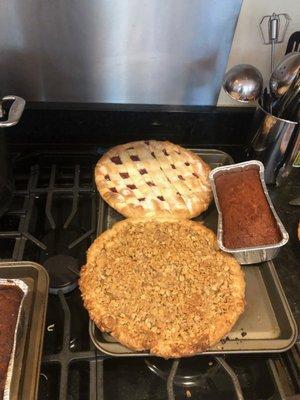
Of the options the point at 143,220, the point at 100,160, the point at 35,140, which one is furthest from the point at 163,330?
the point at 35,140

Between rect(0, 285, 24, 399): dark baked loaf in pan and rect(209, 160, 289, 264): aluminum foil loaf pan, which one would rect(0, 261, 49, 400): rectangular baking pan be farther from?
rect(209, 160, 289, 264): aluminum foil loaf pan

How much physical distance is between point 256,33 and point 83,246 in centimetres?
64

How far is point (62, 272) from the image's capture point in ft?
2.58

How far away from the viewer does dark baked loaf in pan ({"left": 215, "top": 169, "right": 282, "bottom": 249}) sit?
2.56 ft

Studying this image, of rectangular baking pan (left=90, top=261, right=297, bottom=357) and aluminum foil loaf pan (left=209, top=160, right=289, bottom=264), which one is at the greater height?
aluminum foil loaf pan (left=209, top=160, right=289, bottom=264)

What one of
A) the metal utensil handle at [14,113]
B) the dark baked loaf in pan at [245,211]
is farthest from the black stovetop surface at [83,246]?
the metal utensil handle at [14,113]

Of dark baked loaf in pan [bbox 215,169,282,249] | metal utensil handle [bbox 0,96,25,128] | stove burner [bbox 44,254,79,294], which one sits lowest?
stove burner [bbox 44,254,79,294]

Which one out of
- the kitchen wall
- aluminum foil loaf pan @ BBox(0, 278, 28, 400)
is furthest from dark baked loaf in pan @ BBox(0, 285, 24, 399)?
the kitchen wall

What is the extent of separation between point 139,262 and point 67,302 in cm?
17

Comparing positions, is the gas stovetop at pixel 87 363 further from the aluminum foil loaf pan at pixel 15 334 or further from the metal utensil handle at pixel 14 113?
the metal utensil handle at pixel 14 113

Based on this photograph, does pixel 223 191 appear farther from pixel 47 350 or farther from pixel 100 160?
pixel 47 350

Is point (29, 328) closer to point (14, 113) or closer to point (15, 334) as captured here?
point (15, 334)

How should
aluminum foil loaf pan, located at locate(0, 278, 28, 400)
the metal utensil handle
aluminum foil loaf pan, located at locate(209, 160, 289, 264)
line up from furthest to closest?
aluminum foil loaf pan, located at locate(209, 160, 289, 264) → the metal utensil handle → aluminum foil loaf pan, located at locate(0, 278, 28, 400)

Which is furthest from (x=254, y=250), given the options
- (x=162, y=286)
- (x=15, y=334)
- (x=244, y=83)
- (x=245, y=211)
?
(x=15, y=334)
